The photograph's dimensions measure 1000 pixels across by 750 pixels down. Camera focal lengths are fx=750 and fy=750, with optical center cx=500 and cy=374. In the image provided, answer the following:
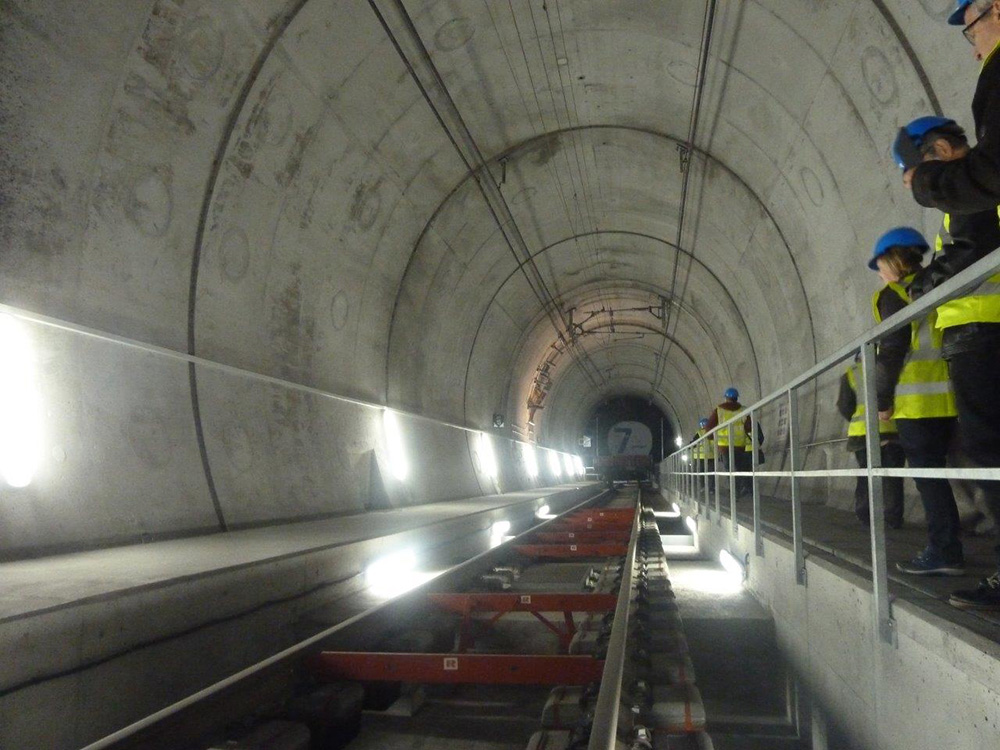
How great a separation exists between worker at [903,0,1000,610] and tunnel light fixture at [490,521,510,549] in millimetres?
8398

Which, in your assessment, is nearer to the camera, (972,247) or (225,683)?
(972,247)

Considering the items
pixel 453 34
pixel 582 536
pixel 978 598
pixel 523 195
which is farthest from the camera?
pixel 523 195

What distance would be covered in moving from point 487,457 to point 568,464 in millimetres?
18217

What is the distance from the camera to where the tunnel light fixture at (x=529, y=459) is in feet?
73.3

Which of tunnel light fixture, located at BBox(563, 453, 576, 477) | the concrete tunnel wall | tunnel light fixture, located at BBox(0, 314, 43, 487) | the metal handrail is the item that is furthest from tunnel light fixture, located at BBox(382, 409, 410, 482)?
tunnel light fixture, located at BBox(563, 453, 576, 477)

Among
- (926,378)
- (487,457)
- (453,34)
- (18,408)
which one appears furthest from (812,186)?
(487,457)

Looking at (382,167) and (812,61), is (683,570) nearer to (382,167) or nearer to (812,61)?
(812,61)

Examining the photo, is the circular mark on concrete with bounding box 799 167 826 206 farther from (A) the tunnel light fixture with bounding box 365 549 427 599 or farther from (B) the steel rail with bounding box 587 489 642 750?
(A) the tunnel light fixture with bounding box 365 549 427 599

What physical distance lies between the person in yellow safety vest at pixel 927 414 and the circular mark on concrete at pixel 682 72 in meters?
5.47

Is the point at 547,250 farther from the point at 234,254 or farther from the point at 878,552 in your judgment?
the point at 878,552

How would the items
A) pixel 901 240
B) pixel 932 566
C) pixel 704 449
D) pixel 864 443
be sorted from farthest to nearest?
pixel 704 449 → pixel 864 443 → pixel 901 240 → pixel 932 566

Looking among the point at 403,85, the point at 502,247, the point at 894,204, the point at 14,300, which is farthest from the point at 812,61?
the point at 502,247

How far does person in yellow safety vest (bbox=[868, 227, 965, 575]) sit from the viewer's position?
3.16 m

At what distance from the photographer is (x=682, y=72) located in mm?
8047
